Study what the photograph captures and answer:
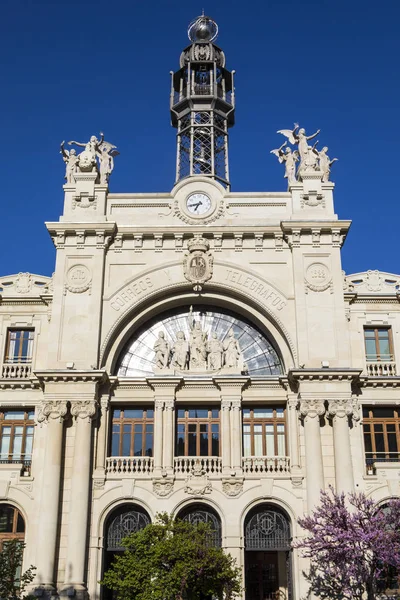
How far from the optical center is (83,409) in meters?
33.9

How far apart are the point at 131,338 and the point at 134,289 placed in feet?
8.36

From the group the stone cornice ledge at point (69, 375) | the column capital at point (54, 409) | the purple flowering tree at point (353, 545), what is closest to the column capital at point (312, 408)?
the purple flowering tree at point (353, 545)

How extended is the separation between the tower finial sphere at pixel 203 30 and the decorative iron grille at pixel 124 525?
31455mm

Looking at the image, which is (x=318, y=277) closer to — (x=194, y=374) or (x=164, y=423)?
(x=194, y=374)

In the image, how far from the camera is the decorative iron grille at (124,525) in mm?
33594

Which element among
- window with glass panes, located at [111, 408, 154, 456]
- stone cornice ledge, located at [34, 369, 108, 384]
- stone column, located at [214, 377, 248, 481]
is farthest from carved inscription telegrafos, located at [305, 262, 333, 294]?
stone cornice ledge, located at [34, 369, 108, 384]

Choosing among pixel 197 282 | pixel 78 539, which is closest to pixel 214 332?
pixel 197 282

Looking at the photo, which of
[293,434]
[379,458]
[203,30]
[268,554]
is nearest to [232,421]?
[293,434]

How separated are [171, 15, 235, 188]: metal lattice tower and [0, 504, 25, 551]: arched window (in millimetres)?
21662

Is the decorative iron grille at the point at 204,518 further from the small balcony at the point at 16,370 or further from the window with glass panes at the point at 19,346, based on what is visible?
the window with glass panes at the point at 19,346

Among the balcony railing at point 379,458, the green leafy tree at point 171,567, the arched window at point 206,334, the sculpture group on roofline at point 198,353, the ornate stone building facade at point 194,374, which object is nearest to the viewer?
the green leafy tree at point 171,567

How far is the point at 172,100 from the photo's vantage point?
50.2m

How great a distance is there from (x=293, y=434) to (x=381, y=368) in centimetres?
542

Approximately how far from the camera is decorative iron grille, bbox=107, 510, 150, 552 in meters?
33.6
